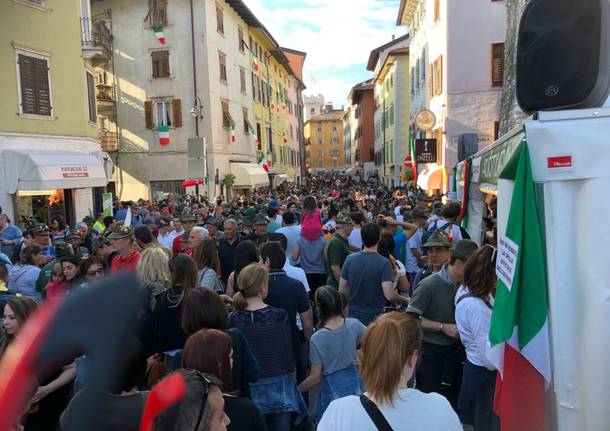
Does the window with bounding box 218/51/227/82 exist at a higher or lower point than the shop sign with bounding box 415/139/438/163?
higher

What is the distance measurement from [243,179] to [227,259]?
21279mm

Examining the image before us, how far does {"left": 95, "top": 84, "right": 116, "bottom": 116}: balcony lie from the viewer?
24969 mm

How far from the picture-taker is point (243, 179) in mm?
28000

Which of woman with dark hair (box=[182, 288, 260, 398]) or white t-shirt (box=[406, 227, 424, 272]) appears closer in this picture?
woman with dark hair (box=[182, 288, 260, 398])

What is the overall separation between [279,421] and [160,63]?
81.1ft

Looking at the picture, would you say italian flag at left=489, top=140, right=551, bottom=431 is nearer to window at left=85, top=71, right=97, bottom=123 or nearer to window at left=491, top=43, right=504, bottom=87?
window at left=85, top=71, right=97, bottom=123

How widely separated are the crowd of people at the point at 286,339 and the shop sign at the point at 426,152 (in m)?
15.2

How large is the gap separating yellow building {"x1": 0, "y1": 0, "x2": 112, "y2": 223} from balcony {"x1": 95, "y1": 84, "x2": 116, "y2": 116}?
7283mm

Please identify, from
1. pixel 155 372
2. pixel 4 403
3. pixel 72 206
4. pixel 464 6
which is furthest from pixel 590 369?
pixel 464 6

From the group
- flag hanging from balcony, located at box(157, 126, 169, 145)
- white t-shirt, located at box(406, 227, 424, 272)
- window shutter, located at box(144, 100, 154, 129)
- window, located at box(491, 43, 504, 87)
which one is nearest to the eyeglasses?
white t-shirt, located at box(406, 227, 424, 272)

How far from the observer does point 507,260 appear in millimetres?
2830

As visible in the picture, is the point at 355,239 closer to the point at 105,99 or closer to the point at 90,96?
the point at 90,96

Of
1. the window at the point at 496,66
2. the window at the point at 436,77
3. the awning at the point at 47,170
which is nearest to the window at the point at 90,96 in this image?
the awning at the point at 47,170

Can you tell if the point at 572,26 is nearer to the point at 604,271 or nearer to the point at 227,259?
the point at 604,271
